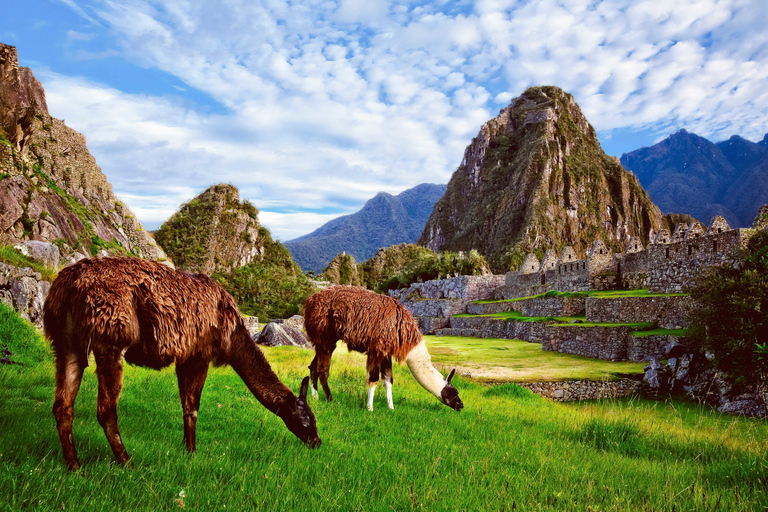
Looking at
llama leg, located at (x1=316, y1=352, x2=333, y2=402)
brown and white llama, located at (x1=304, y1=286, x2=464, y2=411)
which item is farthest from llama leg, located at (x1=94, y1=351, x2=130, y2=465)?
llama leg, located at (x1=316, y1=352, x2=333, y2=402)

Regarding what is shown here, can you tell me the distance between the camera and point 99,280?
417 cm

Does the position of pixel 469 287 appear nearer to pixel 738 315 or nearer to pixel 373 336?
pixel 738 315

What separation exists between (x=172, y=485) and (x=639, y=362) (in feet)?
72.6

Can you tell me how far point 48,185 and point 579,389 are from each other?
967 inches

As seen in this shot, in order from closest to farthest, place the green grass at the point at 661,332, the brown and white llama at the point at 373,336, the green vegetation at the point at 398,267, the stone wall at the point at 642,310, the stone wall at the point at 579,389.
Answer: the brown and white llama at the point at 373,336 < the stone wall at the point at 579,389 < the green grass at the point at 661,332 < the stone wall at the point at 642,310 < the green vegetation at the point at 398,267

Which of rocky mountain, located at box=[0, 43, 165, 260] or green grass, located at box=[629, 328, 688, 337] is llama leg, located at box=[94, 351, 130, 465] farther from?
green grass, located at box=[629, 328, 688, 337]

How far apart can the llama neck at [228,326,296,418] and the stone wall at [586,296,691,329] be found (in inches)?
816

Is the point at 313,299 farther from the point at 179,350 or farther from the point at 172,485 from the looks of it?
the point at 172,485

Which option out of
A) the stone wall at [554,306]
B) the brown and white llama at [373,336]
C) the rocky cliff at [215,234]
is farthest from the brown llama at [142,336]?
the rocky cliff at [215,234]

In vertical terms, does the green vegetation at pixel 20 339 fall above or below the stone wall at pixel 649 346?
above

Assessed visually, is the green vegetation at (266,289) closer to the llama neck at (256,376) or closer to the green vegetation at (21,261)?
the green vegetation at (21,261)

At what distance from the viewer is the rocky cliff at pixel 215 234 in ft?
170

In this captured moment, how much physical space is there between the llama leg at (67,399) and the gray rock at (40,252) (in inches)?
370

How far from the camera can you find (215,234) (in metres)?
54.3
